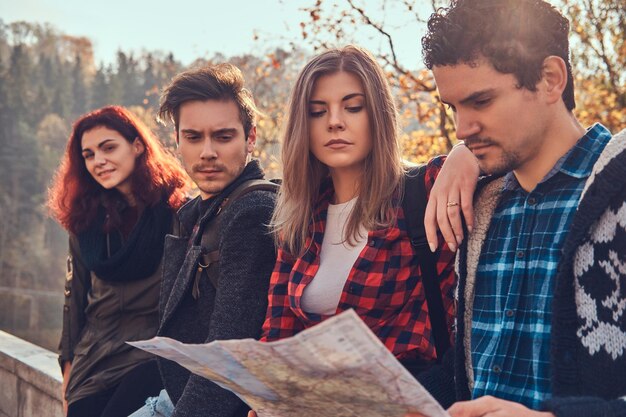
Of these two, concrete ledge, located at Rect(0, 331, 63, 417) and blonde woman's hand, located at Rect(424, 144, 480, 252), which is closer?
blonde woman's hand, located at Rect(424, 144, 480, 252)

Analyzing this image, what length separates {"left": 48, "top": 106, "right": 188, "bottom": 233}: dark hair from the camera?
11.5 feet

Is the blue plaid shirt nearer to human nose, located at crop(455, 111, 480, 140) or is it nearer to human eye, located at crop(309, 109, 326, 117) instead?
human nose, located at crop(455, 111, 480, 140)

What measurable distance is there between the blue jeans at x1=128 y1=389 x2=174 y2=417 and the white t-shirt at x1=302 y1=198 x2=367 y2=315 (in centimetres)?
71

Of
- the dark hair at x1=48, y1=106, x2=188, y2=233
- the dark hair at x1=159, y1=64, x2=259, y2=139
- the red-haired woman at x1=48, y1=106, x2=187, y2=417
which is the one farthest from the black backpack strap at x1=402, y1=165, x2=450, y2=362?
the dark hair at x1=48, y1=106, x2=188, y2=233

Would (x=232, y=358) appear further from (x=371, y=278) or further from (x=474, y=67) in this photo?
(x=474, y=67)

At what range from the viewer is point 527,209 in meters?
1.81

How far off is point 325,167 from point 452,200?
56cm

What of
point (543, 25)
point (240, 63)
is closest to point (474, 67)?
point (543, 25)

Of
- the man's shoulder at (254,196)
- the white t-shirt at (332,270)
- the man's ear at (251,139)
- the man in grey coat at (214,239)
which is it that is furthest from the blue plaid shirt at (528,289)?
the man's ear at (251,139)

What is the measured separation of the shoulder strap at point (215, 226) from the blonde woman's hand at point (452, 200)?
767 millimetres

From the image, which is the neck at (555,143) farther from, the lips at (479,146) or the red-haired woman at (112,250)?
the red-haired woman at (112,250)

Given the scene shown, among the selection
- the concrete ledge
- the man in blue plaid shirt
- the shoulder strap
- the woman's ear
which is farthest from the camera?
the concrete ledge

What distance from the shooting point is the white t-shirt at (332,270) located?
213 cm

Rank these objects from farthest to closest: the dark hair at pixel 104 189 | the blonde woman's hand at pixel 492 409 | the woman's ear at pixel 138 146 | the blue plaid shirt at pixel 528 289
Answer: the woman's ear at pixel 138 146
the dark hair at pixel 104 189
the blue plaid shirt at pixel 528 289
the blonde woman's hand at pixel 492 409
